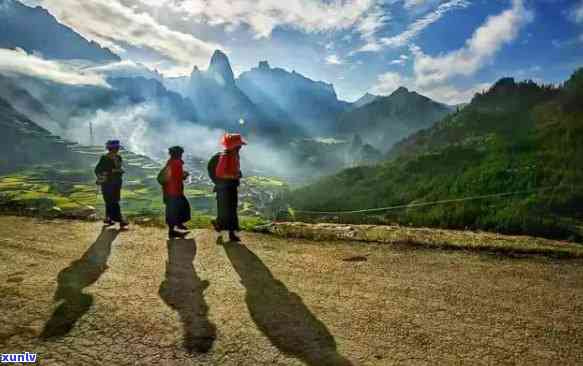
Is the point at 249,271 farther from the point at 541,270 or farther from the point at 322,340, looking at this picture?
the point at 541,270

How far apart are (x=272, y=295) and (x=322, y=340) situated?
1311 millimetres

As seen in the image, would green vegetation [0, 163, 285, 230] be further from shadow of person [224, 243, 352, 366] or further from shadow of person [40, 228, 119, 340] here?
shadow of person [224, 243, 352, 366]

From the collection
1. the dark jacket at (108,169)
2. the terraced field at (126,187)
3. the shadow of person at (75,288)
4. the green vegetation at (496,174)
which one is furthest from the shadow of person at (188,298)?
the terraced field at (126,187)

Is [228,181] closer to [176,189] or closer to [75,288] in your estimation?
[176,189]

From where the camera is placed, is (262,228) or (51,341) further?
(262,228)

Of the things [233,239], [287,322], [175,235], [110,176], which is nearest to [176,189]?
[175,235]

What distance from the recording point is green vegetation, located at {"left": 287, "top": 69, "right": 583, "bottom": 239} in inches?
386

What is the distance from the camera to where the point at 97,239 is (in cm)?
802

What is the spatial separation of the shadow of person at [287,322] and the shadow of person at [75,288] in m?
2.02

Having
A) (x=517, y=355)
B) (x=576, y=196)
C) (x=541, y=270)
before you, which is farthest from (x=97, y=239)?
(x=576, y=196)

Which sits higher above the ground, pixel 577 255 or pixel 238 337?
pixel 577 255

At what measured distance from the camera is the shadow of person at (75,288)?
3914 mm

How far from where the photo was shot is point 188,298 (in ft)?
15.3

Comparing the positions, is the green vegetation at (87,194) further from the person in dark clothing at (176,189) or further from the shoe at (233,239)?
the shoe at (233,239)
